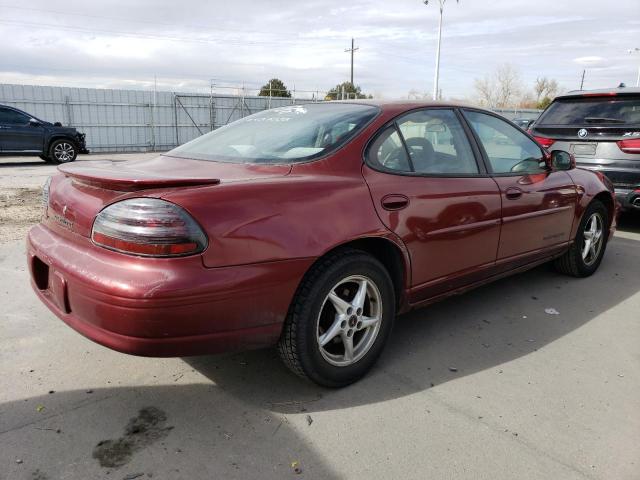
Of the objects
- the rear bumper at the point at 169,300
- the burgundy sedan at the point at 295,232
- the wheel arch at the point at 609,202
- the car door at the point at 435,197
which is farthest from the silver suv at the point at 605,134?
the rear bumper at the point at 169,300

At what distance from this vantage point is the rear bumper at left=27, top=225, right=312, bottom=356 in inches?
81.4

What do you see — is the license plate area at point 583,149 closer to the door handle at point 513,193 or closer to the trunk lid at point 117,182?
the door handle at point 513,193

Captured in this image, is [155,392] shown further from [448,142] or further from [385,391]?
[448,142]

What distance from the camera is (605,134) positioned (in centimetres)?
617

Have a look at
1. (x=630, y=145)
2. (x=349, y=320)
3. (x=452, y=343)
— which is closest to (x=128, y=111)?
(x=630, y=145)

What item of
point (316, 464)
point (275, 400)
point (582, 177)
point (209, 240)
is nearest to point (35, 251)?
point (209, 240)

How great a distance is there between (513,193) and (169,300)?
8.21 feet

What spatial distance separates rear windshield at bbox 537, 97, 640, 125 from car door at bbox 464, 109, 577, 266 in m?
2.58

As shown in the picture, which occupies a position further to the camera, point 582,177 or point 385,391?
point 582,177

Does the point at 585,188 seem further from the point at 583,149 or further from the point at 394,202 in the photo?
the point at 394,202

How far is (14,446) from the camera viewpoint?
220 centimetres

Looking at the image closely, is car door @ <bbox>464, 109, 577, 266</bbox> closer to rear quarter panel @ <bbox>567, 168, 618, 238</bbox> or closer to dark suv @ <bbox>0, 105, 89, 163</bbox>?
rear quarter panel @ <bbox>567, 168, 618, 238</bbox>

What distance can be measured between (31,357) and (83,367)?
1.16 ft

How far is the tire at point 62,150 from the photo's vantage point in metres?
13.9
